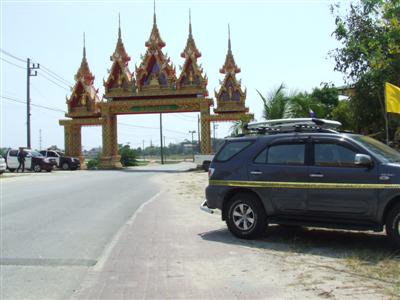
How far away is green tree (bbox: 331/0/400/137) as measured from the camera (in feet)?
38.3

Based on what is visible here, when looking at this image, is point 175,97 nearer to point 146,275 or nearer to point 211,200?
point 211,200

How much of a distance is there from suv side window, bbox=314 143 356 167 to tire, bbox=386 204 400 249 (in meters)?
0.92

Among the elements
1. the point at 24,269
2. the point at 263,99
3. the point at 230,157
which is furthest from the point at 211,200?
the point at 263,99

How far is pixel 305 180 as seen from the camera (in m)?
8.32

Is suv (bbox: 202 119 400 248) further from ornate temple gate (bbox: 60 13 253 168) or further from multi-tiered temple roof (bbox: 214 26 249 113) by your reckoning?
multi-tiered temple roof (bbox: 214 26 249 113)

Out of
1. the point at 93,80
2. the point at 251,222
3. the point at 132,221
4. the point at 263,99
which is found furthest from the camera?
the point at 93,80

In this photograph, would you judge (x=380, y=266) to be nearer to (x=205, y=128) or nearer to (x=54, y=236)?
(x=54, y=236)

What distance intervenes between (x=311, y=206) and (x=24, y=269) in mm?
4452

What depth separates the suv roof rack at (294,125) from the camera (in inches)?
349

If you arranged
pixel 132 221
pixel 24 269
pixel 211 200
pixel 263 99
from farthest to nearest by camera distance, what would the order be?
pixel 263 99 → pixel 132 221 → pixel 211 200 → pixel 24 269

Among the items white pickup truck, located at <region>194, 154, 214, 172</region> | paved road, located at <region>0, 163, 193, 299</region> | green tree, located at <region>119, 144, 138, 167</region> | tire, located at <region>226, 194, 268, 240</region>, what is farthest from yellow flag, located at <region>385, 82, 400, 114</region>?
green tree, located at <region>119, 144, 138, 167</region>

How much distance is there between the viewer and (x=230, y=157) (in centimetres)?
950

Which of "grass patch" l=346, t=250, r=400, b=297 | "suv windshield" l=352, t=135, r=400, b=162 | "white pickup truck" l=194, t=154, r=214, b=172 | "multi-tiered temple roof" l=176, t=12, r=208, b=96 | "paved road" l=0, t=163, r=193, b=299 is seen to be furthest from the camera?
"multi-tiered temple roof" l=176, t=12, r=208, b=96

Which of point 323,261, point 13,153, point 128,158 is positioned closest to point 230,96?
point 13,153
